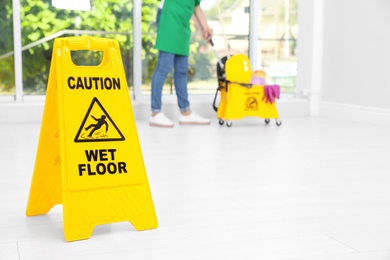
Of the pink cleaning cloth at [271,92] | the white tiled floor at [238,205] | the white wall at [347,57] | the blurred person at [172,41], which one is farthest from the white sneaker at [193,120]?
the white wall at [347,57]

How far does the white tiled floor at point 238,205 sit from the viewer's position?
140 cm

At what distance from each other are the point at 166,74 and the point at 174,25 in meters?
0.35

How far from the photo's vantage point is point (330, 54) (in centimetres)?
477

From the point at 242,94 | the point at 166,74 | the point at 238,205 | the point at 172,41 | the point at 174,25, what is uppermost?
the point at 174,25

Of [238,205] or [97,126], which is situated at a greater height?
[97,126]

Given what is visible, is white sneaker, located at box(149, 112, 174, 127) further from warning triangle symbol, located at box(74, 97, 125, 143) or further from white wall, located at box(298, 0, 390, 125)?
warning triangle symbol, located at box(74, 97, 125, 143)

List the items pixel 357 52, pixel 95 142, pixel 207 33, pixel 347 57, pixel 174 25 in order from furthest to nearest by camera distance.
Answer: pixel 347 57 → pixel 357 52 → pixel 207 33 → pixel 174 25 → pixel 95 142

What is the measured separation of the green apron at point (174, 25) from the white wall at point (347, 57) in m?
1.39

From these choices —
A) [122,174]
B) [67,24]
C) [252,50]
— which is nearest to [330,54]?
[252,50]

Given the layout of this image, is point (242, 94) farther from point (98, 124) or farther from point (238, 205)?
point (98, 124)

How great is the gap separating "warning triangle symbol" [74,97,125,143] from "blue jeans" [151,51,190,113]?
2.42m

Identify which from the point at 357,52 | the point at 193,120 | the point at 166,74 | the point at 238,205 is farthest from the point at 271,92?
the point at 238,205

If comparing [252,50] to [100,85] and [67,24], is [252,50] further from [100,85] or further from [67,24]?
[100,85]

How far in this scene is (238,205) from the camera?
1.82 meters
